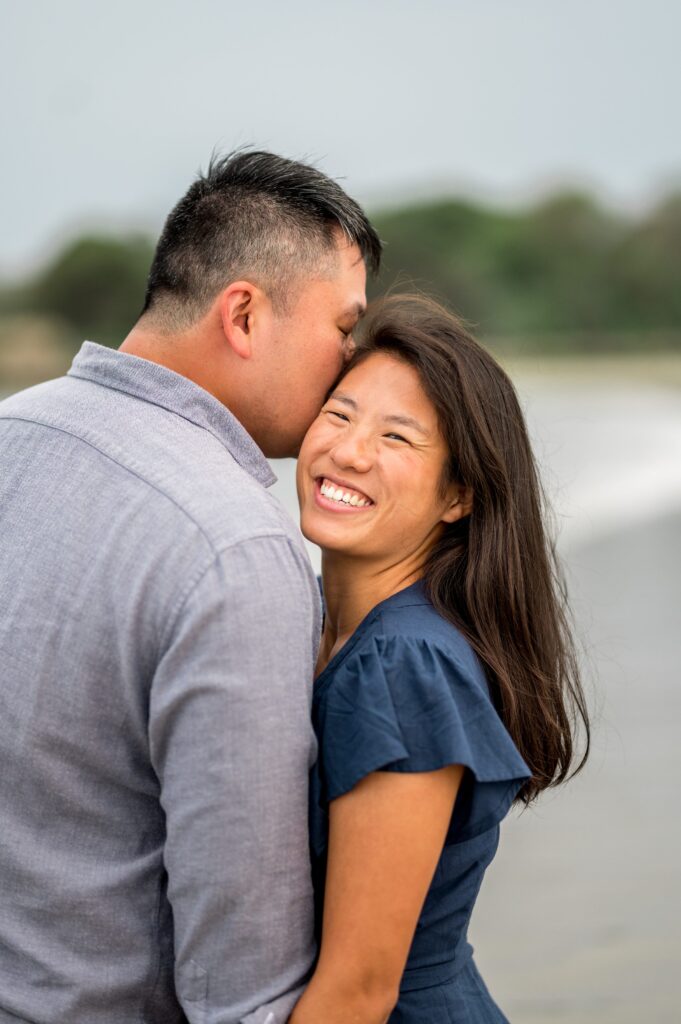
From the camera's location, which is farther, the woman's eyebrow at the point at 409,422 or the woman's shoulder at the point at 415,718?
the woman's eyebrow at the point at 409,422

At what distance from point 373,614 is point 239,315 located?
1.55ft

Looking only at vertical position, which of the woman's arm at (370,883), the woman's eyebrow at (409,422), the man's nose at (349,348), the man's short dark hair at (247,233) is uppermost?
the man's short dark hair at (247,233)

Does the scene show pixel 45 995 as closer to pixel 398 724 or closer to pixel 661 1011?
pixel 398 724

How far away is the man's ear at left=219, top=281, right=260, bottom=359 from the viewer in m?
1.79

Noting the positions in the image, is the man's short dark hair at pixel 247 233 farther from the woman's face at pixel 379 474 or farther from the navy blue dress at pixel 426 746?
the navy blue dress at pixel 426 746

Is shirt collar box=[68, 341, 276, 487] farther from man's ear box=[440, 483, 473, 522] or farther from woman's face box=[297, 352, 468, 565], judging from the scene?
man's ear box=[440, 483, 473, 522]

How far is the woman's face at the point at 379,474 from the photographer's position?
179 cm

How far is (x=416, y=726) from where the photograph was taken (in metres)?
1.49

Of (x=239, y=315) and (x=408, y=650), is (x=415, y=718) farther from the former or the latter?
(x=239, y=315)

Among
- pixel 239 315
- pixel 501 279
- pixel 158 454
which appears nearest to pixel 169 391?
pixel 158 454

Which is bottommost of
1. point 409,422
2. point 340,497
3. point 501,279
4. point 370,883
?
point 501,279

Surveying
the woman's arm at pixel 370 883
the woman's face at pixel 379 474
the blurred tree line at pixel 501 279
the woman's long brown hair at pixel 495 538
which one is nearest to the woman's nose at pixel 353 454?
the woman's face at pixel 379 474

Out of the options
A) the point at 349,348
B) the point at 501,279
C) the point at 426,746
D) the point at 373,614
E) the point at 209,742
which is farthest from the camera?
the point at 501,279

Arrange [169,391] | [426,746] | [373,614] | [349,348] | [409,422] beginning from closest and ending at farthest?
[426,746] → [169,391] → [373,614] → [409,422] → [349,348]
